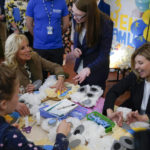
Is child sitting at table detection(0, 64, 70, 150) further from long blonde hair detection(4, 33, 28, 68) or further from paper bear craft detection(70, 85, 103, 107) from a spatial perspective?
long blonde hair detection(4, 33, 28, 68)

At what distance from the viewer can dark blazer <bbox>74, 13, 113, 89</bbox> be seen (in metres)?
1.91

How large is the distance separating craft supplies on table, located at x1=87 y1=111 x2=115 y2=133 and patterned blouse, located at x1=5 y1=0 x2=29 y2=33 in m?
3.14

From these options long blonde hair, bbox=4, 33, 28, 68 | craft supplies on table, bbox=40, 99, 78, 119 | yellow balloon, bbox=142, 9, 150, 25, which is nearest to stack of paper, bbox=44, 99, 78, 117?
craft supplies on table, bbox=40, 99, 78, 119

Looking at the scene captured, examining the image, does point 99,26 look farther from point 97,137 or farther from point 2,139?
point 2,139

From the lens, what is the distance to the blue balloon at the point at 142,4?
131 inches

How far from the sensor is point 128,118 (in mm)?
1405

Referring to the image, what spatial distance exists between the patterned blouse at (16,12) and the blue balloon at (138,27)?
216 centimetres

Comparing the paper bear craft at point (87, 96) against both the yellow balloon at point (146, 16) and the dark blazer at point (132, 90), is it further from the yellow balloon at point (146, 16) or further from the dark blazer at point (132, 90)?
the yellow balloon at point (146, 16)

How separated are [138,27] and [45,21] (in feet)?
6.03

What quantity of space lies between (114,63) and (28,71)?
2220 mm

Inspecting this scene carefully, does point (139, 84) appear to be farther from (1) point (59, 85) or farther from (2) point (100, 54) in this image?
(1) point (59, 85)

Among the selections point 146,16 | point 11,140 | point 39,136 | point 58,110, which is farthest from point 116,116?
point 146,16

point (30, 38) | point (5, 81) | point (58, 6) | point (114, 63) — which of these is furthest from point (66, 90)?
point (30, 38)

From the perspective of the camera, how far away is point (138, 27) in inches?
142
